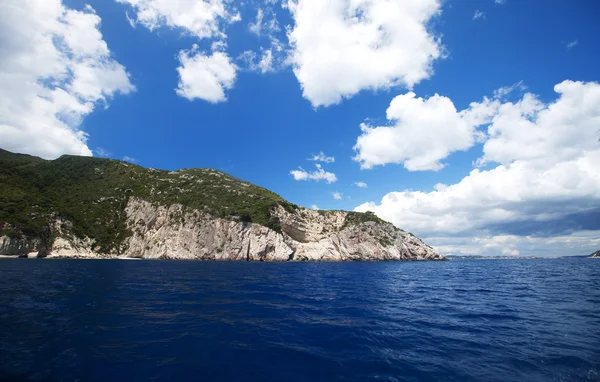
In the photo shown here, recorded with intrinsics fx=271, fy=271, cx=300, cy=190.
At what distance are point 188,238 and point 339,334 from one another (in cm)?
10852

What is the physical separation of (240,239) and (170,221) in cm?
3273

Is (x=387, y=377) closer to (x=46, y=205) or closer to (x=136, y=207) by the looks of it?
(x=46, y=205)

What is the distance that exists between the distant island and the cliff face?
0.39 metres

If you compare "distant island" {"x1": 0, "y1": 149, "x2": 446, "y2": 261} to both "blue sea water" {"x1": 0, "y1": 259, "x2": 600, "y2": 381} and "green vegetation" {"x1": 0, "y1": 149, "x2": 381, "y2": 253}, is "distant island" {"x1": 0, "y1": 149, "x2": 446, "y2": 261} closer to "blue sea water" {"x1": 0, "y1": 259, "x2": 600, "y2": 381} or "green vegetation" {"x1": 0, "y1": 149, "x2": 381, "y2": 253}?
"green vegetation" {"x1": 0, "y1": 149, "x2": 381, "y2": 253}

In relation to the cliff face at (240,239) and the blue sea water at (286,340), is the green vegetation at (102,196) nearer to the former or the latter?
the cliff face at (240,239)

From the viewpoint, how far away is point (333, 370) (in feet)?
26.9

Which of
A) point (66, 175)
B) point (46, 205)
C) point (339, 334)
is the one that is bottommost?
point (339, 334)

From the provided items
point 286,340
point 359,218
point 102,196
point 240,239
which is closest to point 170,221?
point 240,239

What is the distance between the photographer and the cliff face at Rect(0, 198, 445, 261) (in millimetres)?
105750

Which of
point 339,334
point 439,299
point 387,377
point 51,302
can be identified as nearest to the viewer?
point 387,377

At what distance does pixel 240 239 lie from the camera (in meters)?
107

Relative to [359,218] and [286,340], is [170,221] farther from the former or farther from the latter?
[286,340]

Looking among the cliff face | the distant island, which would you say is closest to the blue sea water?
the cliff face

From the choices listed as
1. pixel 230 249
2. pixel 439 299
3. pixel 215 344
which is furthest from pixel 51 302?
pixel 230 249
